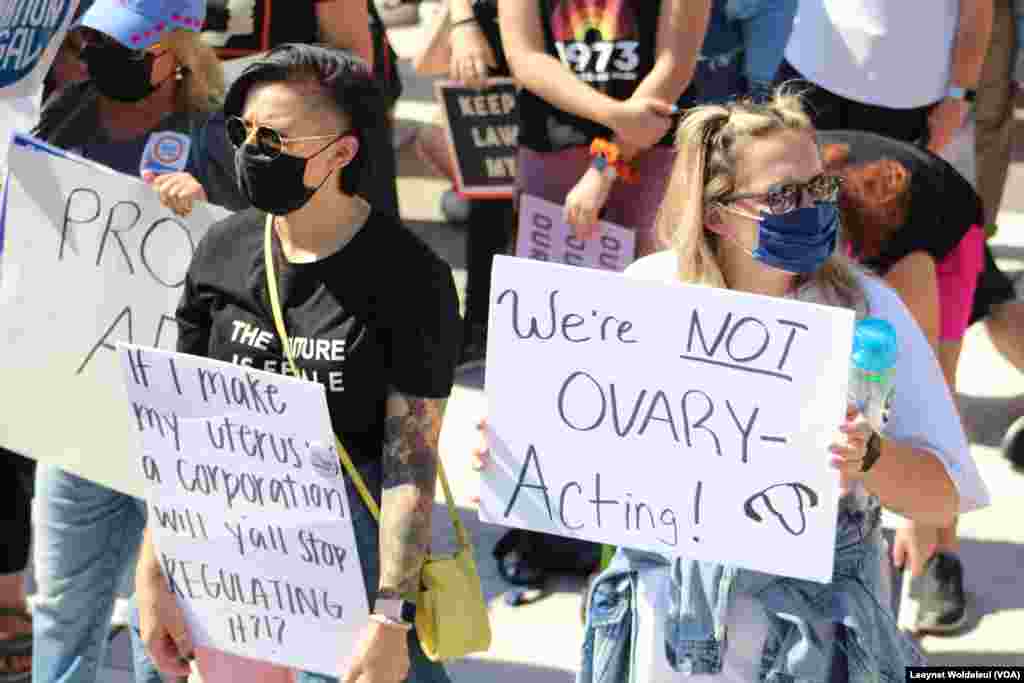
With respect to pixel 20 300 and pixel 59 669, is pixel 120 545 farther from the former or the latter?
pixel 20 300

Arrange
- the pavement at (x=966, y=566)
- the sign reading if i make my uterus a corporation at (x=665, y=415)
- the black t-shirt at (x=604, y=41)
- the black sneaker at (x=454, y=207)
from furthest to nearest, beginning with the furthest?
the black sneaker at (x=454, y=207), the pavement at (x=966, y=566), the black t-shirt at (x=604, y=41), the sign reading if i make my uterus a corporation at (x=665, y=415)

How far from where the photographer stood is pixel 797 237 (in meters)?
2.95

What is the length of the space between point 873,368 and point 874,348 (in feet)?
0.10

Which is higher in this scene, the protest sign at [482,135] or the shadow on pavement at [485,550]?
the protest sign at [482,135]

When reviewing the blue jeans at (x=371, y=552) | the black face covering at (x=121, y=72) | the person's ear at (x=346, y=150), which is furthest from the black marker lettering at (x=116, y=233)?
the blue jeans at (x=371, y=552)

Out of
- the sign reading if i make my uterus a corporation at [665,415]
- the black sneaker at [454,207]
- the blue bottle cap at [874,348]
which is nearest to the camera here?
the blue bottle cap at [874,348]

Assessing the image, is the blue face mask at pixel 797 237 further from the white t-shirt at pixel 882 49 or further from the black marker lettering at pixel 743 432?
the white t-shirt at pixel 882 49

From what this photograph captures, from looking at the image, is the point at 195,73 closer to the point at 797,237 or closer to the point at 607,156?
the point at 607,156

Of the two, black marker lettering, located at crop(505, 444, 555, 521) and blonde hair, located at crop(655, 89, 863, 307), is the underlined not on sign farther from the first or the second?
black marker lettering, located at crop(505, 444, 555, 521)

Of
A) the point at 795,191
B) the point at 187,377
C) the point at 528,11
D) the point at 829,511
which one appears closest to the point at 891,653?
the point at 829,511

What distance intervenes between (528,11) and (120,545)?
163 cm

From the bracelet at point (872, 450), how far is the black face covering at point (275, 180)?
106cm

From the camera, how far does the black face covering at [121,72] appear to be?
3973 millimetres

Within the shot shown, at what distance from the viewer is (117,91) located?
13.1 ft
